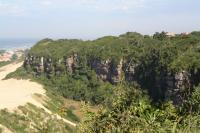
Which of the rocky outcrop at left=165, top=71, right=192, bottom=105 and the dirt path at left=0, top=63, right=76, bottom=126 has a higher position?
the rocky outcrop at left=165, top=71, right=192, bottom=105

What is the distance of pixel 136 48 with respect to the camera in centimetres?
9219

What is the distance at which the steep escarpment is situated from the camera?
7225 centimetres

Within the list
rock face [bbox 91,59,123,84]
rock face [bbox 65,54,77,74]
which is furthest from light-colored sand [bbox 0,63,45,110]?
rock face [bbox 91,59,123,84]

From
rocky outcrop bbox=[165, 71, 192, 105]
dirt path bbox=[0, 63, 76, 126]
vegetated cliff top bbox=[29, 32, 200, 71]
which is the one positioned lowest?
dirt path bbox=[0, 63, 76, 126]

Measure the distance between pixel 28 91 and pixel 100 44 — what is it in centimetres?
2343

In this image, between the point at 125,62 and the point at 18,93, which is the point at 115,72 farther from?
the point at 18,93

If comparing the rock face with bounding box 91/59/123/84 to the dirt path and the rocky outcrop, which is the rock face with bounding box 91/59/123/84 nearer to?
A: the dirt path

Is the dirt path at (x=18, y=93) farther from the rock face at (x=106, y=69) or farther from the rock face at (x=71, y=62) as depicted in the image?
the rock face at (x=106, y=69)

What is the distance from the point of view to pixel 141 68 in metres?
86.2

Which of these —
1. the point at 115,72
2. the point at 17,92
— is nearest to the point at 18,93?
the point at 17,92

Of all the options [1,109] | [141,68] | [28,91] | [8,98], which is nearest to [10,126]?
[1,109]

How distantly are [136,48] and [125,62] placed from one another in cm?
577

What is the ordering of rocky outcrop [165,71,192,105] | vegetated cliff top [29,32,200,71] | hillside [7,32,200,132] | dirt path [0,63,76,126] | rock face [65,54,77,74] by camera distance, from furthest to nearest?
rock face [65,54,77,74] < vegetated cliff top [29,32,200,71] < hillside [7,32,200,132] < rocky outcrop [165,71,192,105] < dirt path [0,63,76,126]

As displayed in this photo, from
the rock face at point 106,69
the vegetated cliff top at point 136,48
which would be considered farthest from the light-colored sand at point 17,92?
the rock face at point 106,69
